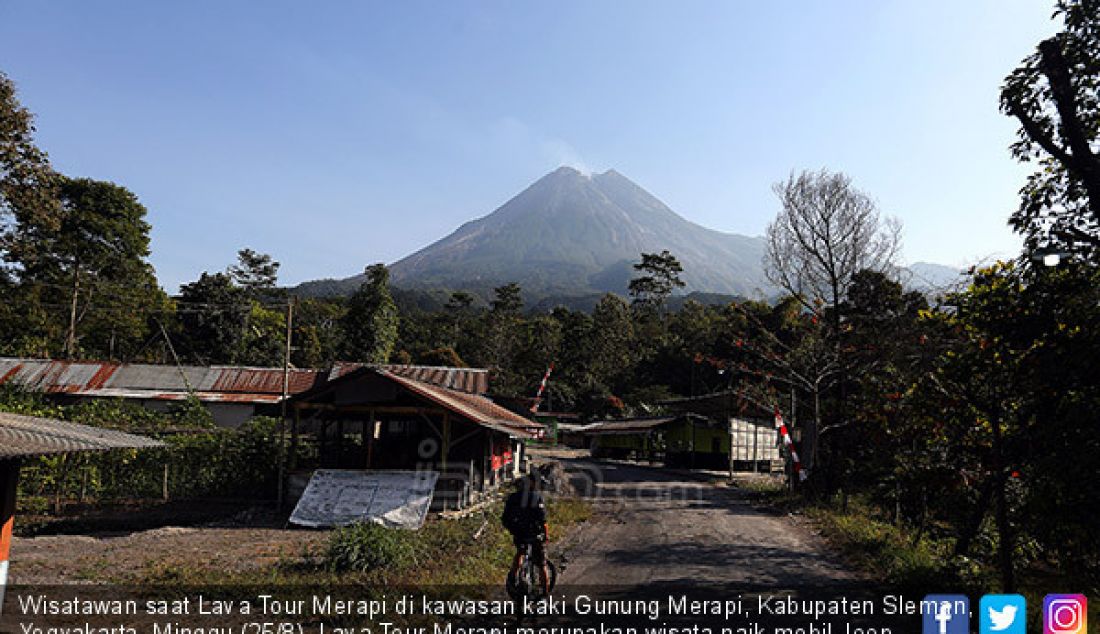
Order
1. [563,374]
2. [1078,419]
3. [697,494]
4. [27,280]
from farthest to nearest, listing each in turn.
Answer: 1. [563,374]
2. [27,280]
3. [697,494]
4. [1078,419]

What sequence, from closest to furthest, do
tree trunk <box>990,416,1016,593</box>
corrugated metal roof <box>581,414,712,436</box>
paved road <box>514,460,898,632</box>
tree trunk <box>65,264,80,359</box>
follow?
tree trunk <box>990,416,1016,593</box> → paved road <box>514,460,898,632</box> → corrugated metal roof <box>581,414,712,436</box> → tree trunk <box>65,264,80,359</box>

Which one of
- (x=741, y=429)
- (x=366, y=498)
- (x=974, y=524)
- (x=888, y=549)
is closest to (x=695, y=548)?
(x=888, y=549)

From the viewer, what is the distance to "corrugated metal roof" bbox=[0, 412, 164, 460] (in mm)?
6328

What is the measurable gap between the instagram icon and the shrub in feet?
27.2

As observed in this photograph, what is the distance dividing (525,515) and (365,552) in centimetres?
343

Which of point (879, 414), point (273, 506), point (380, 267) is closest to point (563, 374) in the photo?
point (380, 267)

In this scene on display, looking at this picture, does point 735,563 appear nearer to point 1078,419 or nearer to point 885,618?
point 885,618

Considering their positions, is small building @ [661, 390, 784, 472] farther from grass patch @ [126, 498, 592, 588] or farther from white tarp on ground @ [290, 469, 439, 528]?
grass patch @ [126, 498, 592, 588]

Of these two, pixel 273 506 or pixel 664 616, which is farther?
pixel 273 506

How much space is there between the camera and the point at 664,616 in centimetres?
763

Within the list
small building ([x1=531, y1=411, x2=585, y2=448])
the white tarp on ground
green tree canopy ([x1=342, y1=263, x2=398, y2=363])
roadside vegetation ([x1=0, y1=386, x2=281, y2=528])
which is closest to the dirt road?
the white tarp on ground

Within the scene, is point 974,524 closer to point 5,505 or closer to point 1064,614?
point 1064,614

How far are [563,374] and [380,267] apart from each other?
22.2 metres

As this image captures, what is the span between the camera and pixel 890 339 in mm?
19109
